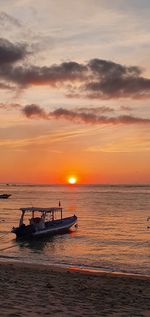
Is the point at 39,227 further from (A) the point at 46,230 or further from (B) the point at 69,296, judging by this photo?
(B) the point at 69,296

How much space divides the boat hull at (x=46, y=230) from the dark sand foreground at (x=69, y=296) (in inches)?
933

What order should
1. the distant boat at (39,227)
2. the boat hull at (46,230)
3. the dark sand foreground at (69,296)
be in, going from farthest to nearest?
the distant boat at (39,227)
the boat hull at (46,230)
the dark sand foreground at (69,296)

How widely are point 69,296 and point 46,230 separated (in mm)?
33438

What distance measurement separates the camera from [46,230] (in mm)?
Answer: 47625

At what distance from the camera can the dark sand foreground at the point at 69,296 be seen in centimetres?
1165

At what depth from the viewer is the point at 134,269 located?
28.4m

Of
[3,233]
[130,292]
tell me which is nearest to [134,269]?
[130,292]

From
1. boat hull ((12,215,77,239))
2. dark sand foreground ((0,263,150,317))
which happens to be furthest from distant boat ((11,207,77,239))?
dark sand foreground ((0,263,150,317))

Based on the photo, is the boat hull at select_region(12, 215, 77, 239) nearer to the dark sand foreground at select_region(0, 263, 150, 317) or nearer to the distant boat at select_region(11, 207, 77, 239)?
the distant boat at select_region(11, 207, 77, 239)

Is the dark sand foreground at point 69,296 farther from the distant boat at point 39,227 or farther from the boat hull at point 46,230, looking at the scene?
the distant boat at point 39,227

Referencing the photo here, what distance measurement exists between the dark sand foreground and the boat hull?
23696mm

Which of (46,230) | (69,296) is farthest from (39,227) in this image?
(69,296)

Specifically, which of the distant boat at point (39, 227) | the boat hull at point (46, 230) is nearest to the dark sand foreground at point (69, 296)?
Result: the boat hull at point (46, 230)

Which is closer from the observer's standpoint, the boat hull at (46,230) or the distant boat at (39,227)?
the boat hull at (46,230)
